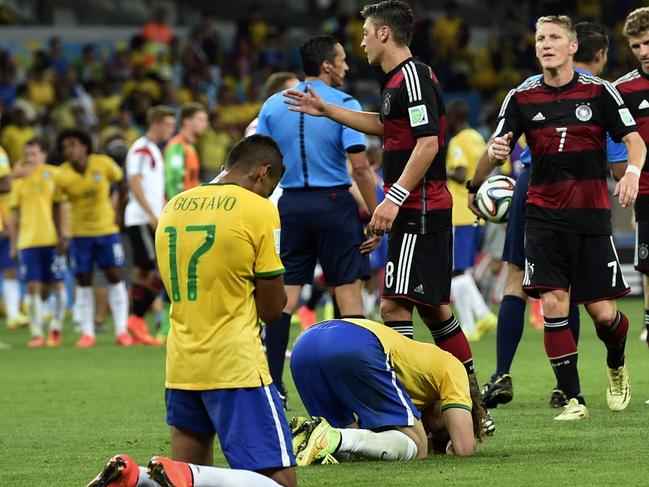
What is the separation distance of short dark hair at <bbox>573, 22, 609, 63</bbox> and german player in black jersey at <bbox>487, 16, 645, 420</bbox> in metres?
0.77

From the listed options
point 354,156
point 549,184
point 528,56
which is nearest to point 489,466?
point 549,184

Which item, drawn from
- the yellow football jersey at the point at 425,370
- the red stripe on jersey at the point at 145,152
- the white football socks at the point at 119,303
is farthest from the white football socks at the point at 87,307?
the yellow football jersey at the point at 425,370

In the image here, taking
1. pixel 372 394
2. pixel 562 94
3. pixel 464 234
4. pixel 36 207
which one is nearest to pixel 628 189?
pixel 562 94

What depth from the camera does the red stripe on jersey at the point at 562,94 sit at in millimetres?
7996

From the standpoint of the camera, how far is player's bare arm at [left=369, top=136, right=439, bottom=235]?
7.49 m

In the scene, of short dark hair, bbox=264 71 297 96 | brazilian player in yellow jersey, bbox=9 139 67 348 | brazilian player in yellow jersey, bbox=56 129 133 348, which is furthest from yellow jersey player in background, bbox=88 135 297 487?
brazilian player in yellow jersey, bbox=9 139 67 348

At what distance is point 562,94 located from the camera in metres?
8.02

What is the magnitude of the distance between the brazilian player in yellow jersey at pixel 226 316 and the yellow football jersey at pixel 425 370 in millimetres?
1474

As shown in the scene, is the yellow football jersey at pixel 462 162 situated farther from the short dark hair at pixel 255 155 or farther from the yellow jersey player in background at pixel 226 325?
the yellow jersey player in background at pixel 226 325

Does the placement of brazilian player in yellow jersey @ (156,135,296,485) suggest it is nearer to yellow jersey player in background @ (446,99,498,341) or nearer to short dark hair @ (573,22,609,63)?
short dark hair @ (573,22,609,63)

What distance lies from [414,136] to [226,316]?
2502 millimetres

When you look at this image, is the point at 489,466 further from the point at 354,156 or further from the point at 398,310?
the point at 354,156

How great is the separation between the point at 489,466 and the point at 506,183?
3.02m

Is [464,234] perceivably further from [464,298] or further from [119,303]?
[119,303]
